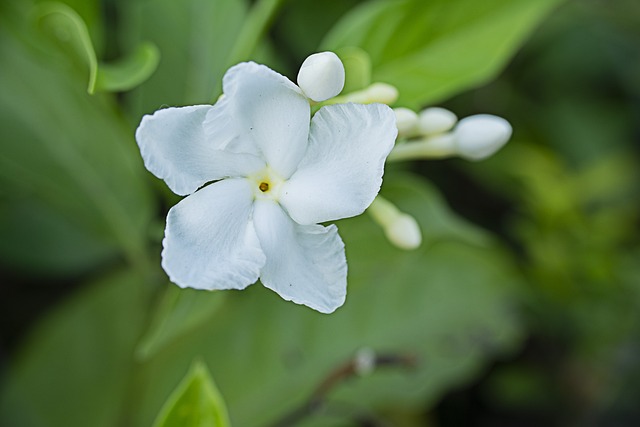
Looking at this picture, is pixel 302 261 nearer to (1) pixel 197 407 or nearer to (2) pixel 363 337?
(1) pixel 197 407

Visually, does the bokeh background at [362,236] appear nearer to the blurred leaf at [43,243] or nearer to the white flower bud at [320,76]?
the blurred leaf at [43,243]

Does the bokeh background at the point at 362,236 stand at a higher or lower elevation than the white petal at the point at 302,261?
lower

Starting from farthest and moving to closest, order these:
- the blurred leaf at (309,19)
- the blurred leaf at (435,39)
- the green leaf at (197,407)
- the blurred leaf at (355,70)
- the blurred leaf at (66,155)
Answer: the blurred leaf at (309,19), the blurred leaf at (66,155), the blurred leaf at (435,39), the blurred leaf at (355,70), the green leaf at (197,407)

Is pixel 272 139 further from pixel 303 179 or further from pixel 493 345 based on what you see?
pixel 493 345

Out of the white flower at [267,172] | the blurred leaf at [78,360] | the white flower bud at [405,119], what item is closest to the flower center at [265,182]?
the white flower at [267,172]

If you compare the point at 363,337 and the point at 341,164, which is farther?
the point at 363,337

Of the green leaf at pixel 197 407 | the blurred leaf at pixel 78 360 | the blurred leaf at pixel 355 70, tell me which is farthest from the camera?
the blurred leaf at pixel 78 360

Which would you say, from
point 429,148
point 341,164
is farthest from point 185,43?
point 341,164

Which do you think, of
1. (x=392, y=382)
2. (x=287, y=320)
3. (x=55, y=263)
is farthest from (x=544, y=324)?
(x=55, y=263)
